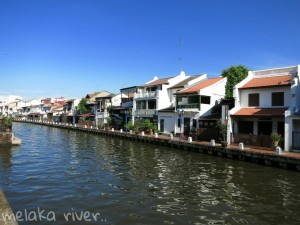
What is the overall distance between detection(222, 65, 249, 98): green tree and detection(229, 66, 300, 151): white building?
9017 millimetres

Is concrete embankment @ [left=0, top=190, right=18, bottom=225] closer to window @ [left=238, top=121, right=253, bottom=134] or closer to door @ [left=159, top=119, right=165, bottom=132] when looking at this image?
window @ [left=238, top=121, right=253, bottom=134]

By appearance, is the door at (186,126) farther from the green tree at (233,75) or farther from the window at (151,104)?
the window at (151,104)

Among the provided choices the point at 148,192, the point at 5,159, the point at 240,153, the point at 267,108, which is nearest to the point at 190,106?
the point at 267,108

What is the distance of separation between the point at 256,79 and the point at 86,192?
25903mm

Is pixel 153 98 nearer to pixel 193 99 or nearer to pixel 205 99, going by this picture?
pixel 193 99

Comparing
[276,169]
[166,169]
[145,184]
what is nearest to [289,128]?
[276,169]

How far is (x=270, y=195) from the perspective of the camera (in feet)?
51.6

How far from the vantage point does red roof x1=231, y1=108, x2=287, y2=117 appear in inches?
1131

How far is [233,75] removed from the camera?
149 ft

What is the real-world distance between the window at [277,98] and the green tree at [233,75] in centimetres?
1289

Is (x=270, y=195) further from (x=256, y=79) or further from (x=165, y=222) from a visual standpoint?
(x=256, y=79)

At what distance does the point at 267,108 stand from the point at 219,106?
35.7 ft

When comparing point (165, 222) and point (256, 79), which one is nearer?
point (165, 222)

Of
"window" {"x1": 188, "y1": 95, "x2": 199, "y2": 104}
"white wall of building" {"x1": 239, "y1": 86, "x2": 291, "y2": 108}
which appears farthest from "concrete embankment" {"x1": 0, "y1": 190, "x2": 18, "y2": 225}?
"window" {"x1": 188, "y1": 95, "x2": 199, "y2": 104}
